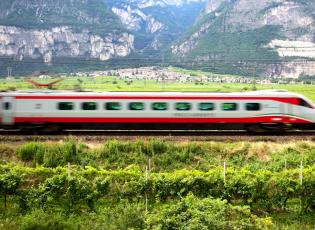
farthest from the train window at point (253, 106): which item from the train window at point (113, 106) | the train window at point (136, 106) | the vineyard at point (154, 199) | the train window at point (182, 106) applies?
the train window at point (113, 106)

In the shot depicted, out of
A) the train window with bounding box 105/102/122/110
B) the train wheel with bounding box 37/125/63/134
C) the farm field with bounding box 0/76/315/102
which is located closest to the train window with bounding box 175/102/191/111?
the train window with bounding box 105/102/122/110

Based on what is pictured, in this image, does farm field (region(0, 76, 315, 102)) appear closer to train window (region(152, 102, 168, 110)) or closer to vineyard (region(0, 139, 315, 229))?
train window (region(152, 102, 168, 110))

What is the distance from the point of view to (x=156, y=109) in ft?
86.4

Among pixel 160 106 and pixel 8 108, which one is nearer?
pixel 160 106

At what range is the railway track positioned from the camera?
2542cm

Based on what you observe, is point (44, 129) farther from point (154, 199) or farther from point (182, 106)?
point (154, 199)

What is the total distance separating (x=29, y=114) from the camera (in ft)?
87.0

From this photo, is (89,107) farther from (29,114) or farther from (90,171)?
(90,171)

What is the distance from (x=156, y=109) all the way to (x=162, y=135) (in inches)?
69.5

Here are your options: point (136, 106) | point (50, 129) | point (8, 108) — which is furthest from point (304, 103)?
point (8, 108)

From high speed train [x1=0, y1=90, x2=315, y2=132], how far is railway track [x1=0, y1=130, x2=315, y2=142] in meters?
0.78

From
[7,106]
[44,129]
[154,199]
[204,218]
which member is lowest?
[154,199]

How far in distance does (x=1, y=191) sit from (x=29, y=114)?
9.59m

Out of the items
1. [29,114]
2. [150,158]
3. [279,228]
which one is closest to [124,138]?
[150,158]
